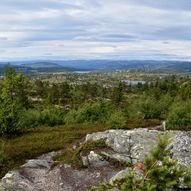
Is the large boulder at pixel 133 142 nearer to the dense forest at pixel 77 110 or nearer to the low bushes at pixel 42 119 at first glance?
the dense forest at pixel 77 110

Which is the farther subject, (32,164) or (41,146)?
(41,146)

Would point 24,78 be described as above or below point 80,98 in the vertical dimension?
above

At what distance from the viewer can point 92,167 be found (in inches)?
1151

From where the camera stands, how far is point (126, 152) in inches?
1204

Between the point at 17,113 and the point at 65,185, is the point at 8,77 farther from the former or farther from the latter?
the point at 65,185

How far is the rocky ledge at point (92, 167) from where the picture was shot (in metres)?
25.5

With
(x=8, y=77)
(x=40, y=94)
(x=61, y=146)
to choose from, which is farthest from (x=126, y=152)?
(x=40, y=94)

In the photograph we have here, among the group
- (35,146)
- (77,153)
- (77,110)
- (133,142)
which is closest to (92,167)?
(77,153)

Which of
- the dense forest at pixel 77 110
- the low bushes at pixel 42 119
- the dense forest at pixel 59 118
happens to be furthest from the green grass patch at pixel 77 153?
the low bushes at pixel 42 119

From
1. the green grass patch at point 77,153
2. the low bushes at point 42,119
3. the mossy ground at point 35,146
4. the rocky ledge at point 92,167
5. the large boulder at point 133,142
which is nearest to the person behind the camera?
the rocky ledge at point 92,167

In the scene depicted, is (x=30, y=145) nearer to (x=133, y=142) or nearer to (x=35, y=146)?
(x=35, y=146)

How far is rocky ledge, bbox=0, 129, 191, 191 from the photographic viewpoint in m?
25.5

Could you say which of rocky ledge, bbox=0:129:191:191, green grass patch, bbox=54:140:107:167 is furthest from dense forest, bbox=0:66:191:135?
green grass patch, bbox=54:140:107:167

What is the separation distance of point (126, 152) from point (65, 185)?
20.1ft
